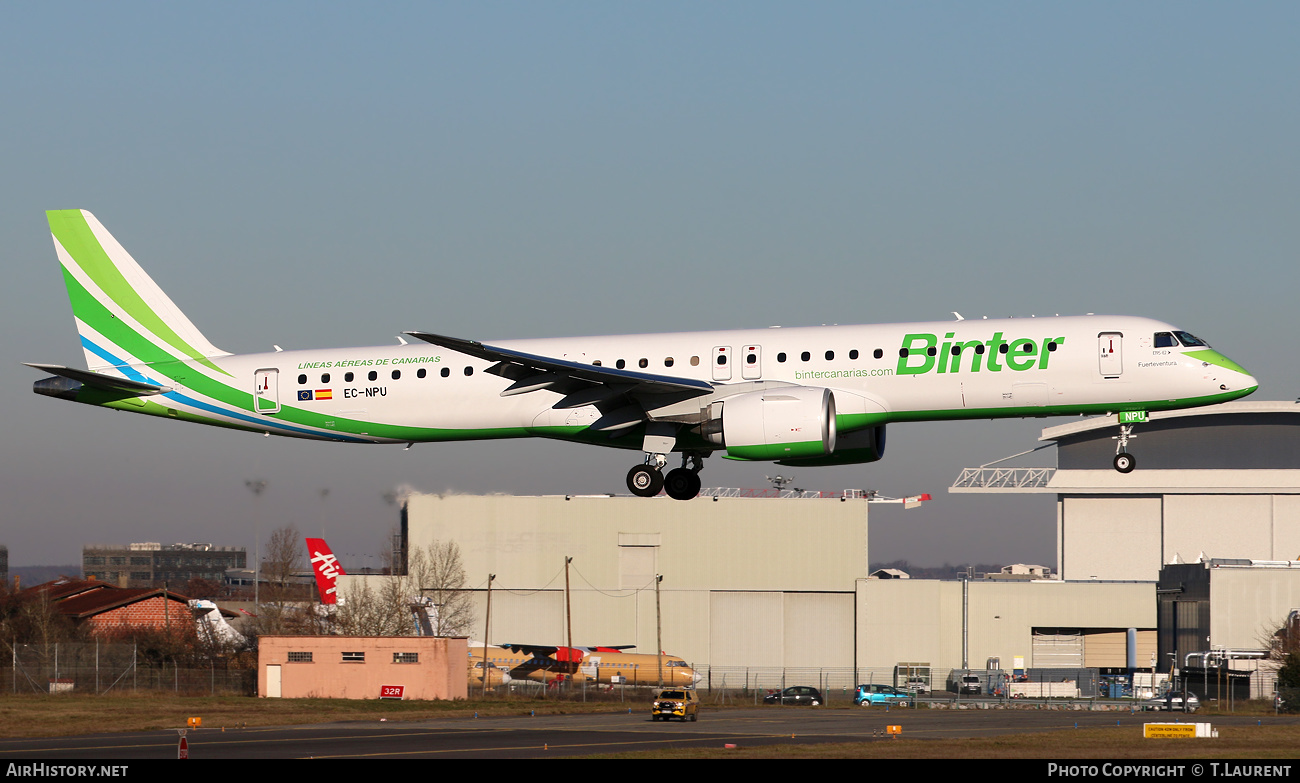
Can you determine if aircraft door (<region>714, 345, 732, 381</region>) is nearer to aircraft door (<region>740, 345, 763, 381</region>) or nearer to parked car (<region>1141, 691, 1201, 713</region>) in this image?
aircraft door (<region>740, 345, 763, 381</region>)

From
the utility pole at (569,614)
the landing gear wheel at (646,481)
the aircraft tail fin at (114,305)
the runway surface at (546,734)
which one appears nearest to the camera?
the landing gear wheel at (646,481)

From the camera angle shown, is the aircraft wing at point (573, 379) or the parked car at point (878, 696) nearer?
the aircraft wing at point (573, 379)

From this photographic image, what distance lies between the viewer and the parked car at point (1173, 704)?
74.8m

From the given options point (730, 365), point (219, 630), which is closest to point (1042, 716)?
point (730, 365)

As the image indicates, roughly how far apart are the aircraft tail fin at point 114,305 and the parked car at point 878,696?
4613cm

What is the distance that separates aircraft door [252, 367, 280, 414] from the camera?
1767 inches

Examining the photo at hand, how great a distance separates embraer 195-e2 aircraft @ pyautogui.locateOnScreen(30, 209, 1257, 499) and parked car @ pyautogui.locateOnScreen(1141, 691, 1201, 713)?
39.2 meters

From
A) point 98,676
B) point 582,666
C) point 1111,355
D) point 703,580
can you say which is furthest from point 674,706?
point 703,580

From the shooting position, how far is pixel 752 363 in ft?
134

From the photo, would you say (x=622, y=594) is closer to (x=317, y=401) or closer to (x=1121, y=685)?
(x=1121, y=685)

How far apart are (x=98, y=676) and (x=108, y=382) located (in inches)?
1308

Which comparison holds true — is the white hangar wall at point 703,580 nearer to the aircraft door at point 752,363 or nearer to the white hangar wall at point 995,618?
the white hangar wall at point 995,618

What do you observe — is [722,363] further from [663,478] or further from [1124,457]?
[1124,457]

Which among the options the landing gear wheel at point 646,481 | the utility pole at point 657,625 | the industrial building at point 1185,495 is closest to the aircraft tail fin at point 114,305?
the landing gear wheel at point 646,481
